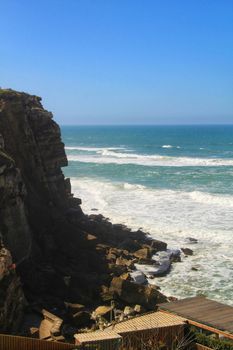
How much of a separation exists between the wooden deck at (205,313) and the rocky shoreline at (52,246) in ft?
13.2

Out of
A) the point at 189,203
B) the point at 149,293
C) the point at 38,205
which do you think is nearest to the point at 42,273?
the point at 149,293

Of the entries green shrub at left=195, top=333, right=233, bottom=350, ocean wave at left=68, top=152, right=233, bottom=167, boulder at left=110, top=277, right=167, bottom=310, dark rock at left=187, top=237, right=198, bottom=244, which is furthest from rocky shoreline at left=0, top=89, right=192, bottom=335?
ocean wave at left=68, top=152, right=233, bottom=167

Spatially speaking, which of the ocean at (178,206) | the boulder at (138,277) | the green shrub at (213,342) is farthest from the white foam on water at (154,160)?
the green shrub at (213,342)

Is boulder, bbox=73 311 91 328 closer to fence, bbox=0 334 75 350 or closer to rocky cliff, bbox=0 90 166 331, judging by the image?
rocky cliff, bbox=0 90 166 331

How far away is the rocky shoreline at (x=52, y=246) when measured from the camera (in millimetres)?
23609

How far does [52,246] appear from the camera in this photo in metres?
31.0

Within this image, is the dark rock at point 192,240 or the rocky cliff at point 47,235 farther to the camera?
the dark rock at point 192,240

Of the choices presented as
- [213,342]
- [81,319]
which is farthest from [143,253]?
[213,342]

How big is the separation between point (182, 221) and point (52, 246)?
1586 cm

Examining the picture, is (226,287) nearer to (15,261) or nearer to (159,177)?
(15,261)

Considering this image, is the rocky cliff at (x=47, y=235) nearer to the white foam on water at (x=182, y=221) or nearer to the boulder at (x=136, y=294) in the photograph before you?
the boulder at (x=136, y=294)

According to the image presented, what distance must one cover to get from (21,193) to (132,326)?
12.0m

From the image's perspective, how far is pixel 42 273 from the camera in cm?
2700

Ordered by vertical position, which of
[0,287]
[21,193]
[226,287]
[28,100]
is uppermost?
[28,100]
